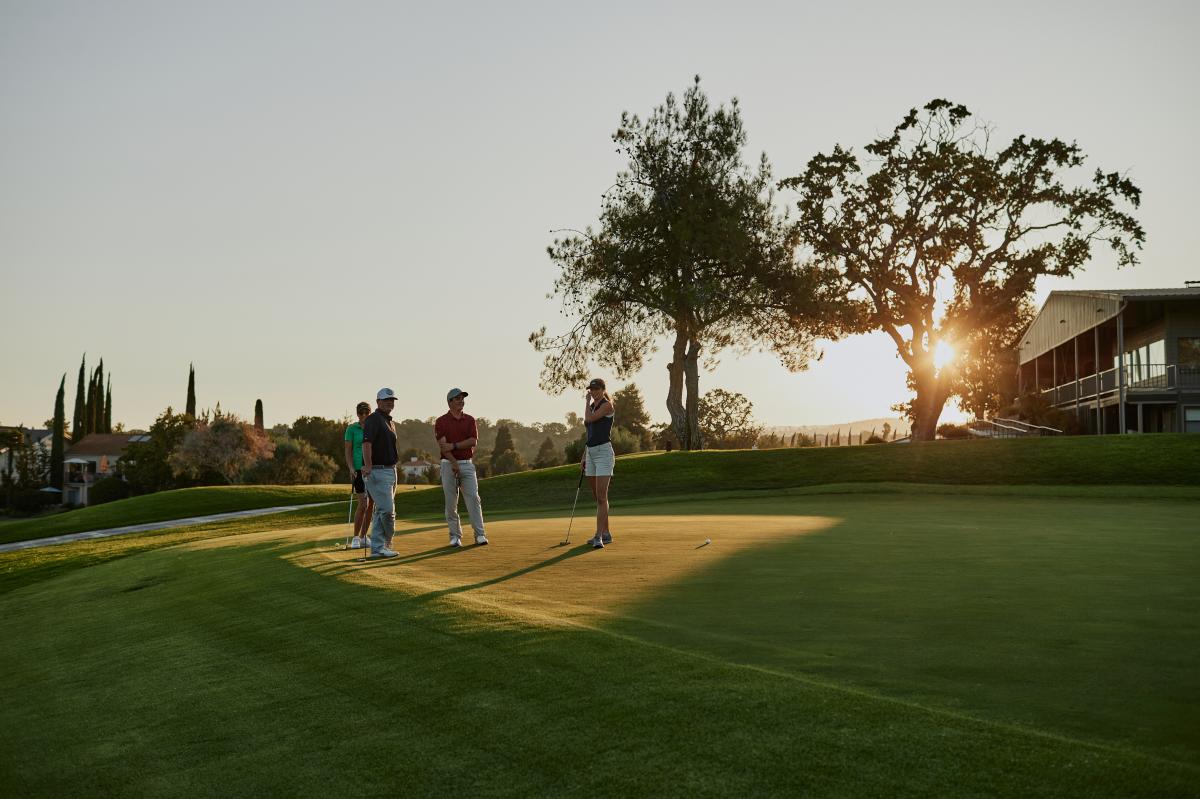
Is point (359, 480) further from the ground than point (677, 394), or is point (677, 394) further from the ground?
point (677, 394)

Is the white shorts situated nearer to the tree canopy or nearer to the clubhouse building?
the clubhouse building

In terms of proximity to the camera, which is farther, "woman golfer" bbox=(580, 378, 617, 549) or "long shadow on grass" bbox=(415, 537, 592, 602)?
"woman golfer" bbox=(580, 378, 617, 549)

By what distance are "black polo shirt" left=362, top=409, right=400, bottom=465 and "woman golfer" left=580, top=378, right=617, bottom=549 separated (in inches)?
108

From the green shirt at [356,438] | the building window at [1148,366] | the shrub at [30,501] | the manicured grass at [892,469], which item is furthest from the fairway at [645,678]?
the shrub at [30,501]

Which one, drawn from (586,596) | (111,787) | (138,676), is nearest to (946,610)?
(586,596)

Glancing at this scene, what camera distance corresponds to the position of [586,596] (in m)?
8.77

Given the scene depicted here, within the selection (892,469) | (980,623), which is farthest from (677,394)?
(980,623)

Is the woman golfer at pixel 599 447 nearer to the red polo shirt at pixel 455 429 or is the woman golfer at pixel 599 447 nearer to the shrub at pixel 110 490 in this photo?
the red polo shirt at pixel 455 429

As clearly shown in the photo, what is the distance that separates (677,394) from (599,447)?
3378cm

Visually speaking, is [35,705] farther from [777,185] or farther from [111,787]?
[777,185]

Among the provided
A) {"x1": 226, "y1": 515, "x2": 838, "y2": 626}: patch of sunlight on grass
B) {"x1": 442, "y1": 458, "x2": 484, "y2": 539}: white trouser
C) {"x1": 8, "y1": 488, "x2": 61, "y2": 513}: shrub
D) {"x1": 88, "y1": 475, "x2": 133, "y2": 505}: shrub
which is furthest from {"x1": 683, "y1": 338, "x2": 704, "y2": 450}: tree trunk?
{"x1": 8, "y1": 488, "x2": 61, "y2": 513}: shrub

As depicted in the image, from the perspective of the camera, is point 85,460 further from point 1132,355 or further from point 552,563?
point 552,563

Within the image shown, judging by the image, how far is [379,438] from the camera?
13.6 metres

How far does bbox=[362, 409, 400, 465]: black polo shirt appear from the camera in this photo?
44.8 ft
